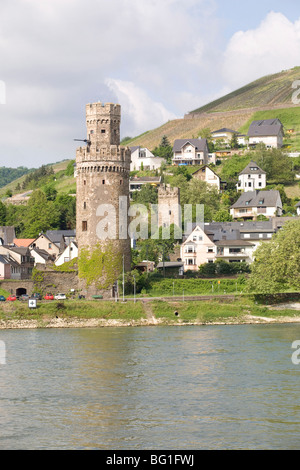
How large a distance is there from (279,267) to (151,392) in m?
33.9

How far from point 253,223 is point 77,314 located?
4173 centimetres

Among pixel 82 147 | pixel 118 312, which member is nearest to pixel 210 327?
pixel 118 312

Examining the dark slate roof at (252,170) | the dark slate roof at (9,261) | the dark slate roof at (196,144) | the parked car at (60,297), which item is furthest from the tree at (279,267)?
the dark slate roof at (196,144)

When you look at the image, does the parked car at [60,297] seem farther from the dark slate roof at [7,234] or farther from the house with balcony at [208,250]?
the dark slate roof at [7,234]

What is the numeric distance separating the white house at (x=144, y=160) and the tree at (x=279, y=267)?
81177 millimetres

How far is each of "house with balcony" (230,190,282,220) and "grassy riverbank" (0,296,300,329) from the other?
159ft

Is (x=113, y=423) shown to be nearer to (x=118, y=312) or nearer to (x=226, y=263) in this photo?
(x=118, y=312)

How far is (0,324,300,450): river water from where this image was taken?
29.1m

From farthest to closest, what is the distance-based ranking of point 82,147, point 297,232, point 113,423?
point 82,147, point 297,232, point 113,423

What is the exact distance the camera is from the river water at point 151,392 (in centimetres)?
2911

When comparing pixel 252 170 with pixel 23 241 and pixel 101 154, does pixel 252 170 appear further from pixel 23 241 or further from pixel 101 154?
pixel 101 154

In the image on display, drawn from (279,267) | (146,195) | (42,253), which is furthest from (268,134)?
(279,267)

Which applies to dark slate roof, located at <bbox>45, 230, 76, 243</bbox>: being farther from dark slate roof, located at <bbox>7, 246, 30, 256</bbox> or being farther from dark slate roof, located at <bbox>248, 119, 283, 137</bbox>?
dark slate roof, located at <bbox>248, 119, 283, 137</bbox>
